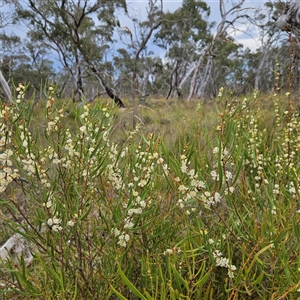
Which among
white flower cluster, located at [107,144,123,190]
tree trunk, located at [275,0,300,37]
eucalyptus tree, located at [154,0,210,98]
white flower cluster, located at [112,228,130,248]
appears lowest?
white flower cluster, located at [112,228,130,248]

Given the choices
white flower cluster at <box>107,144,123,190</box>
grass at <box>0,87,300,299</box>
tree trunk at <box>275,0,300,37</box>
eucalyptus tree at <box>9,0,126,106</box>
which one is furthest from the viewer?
eucalyptus tree at <box>9,0,126,106</box>

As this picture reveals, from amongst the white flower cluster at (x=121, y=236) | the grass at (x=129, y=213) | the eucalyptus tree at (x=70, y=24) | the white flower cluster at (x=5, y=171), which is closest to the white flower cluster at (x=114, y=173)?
the grass at (x=129, y=213)

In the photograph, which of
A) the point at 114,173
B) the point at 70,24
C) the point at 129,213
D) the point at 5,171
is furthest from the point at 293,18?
the point at 70,24

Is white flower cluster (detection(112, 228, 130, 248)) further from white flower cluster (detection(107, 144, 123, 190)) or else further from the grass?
white flower cluster (detection(107, 144, 123, 190))

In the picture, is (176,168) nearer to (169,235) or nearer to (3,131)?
(169,235)

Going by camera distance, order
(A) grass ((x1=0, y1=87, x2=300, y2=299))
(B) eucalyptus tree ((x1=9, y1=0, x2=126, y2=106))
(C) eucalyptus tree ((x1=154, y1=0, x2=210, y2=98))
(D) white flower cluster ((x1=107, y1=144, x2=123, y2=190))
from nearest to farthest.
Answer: (A) grass ((x1=0, y1=87, x2=300, y2=299))
(D) white flower cluster ((x1=107, y1=144, x2=123, y2=190))
(B) eucalyptus tree ((x1=9, y1=0, x2=126, y2=106))
(C) eucalyptus tree ((x1=154, y1=0, x2=210, y2=98))

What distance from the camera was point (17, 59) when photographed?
17.3 m

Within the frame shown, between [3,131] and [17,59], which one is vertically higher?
[17,59]

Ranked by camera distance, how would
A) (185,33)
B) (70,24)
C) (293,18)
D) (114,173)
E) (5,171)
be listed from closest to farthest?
1. (5,171)
2. (114,173)
3. (293,18)
4. (70,24)
5. (185,33)

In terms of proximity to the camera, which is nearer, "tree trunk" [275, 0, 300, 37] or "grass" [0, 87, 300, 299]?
"grass" [0, 87, 300, 299]

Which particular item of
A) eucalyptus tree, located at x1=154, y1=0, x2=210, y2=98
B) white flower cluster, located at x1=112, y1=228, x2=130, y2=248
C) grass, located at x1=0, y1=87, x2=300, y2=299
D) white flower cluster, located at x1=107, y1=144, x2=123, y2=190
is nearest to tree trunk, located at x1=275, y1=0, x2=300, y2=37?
grass, located at x1=0, y1=87, x2=300, y2=299

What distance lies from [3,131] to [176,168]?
66 centimetres

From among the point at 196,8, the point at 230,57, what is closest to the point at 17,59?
the point at 196,8

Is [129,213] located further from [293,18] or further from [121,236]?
[293,18]
